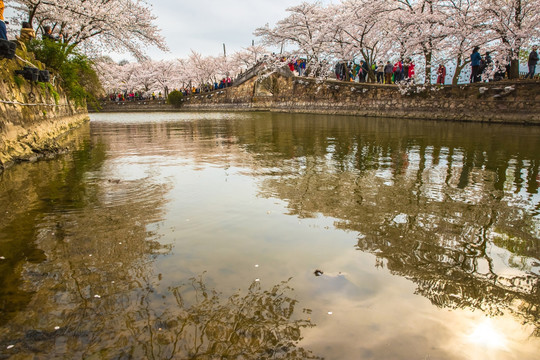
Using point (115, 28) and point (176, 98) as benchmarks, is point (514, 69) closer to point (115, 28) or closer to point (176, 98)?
point (115, 28)

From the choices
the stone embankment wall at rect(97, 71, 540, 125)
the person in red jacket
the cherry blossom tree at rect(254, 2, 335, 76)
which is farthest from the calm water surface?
the cherry blossom tree at rect(254, 2, 335, 76)

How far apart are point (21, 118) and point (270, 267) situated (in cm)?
728

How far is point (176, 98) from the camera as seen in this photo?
45.5 meters

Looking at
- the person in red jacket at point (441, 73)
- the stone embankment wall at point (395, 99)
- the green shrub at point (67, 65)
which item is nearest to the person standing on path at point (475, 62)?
the stone embankment wall at point (395, 99)

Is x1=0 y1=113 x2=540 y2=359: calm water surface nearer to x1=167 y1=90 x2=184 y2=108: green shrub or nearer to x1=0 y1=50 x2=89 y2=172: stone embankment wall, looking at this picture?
x1=0 y1=50 x2=89 y2=172: stone embankment wall

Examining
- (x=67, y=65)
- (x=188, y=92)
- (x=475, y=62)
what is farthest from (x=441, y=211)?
(x=188, y=92)

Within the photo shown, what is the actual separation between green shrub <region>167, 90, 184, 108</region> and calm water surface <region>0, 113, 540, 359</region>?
42.1 m

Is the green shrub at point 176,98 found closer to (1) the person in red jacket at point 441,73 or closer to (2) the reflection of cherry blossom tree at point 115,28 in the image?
(2) the reflection of cherry blossom tree at point 115,28

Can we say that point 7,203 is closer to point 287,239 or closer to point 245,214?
point 245,214

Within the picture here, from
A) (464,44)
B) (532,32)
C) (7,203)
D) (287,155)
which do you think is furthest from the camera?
(464,44)

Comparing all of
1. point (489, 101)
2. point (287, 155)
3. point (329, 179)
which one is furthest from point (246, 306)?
point (489, 101)

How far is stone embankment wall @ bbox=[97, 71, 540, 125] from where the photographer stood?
1585 cm

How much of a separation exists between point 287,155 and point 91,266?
5.44m

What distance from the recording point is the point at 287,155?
7.59 meters
